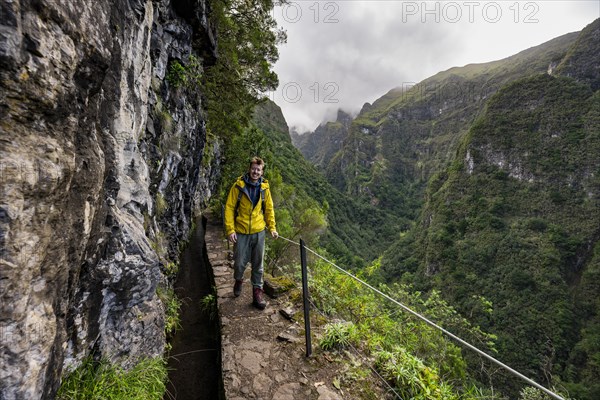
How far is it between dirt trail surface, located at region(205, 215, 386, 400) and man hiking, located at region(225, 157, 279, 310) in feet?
2.12

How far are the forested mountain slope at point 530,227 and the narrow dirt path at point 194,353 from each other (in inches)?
1555

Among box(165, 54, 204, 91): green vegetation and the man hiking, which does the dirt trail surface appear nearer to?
the man hiking

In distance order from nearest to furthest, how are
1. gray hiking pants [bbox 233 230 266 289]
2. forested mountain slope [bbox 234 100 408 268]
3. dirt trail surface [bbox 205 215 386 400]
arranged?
dirt trail surface [bbox 205 215 386 400], gray hiking pants [bbox 233 230 266 289], forested mountain slope [bbox 234 100 408 268]

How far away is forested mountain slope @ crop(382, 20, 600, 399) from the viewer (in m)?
42.3

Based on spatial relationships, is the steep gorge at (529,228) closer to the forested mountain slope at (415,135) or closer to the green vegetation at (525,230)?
the green vegetation at (525,230)

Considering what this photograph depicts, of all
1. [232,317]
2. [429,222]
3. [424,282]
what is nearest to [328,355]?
[232,317]

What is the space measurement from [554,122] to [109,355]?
103118mm

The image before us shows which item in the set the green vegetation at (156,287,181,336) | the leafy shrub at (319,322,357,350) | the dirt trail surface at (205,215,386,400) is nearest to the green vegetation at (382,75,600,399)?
the leafy shrub at (319,322,357,350)

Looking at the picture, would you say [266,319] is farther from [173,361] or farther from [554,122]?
[554,122]

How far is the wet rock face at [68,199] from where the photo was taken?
1.40 m

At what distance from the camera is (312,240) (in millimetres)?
9570

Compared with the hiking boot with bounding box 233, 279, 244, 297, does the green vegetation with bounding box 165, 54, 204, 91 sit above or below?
above

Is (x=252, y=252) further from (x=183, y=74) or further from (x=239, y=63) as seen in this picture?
(x=239, y=63)

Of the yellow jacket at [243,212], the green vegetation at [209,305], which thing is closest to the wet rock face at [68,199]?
the yellow jacket at [243,212]
